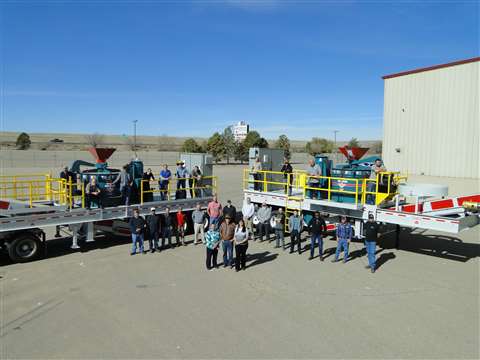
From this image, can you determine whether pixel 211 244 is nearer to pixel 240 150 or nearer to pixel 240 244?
pixel 240 244

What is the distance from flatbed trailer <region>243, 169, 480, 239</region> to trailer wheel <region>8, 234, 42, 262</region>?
7275mm

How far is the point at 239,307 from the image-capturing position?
7.16 meters

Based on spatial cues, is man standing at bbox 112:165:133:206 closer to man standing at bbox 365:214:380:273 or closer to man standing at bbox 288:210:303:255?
man standing at bbox 288:210:303:255

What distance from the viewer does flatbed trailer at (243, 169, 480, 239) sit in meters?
9.55

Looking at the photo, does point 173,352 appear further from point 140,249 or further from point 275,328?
point 140,249

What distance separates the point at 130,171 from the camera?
40.2 feet

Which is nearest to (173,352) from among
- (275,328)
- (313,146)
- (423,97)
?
(275,328)

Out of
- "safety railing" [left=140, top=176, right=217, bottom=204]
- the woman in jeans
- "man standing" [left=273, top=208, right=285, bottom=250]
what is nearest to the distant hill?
"safety railing" [left=140, top=176, right=217, bottom=204]

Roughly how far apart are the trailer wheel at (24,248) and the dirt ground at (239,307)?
0.29 meters

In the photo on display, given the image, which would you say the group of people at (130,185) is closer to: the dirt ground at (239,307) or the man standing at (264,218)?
the dirt ground at (239,307)

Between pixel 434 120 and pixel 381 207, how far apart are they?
65.2 ft

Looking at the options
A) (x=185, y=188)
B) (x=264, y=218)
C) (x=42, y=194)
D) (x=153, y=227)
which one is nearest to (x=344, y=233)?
(x=264, y=218)

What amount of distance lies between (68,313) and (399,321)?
6.17 metres

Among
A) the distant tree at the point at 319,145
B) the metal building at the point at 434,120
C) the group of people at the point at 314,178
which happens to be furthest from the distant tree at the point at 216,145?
the group of people at the point at 314,178
